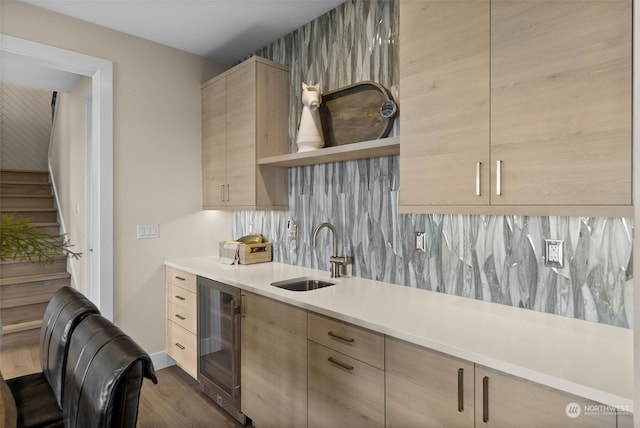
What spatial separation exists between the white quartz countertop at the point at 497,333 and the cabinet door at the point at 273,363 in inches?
3.8

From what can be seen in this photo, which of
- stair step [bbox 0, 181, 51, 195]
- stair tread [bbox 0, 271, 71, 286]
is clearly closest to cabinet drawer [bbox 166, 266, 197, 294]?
stair tread [bbox 0, 271, 71, 286]

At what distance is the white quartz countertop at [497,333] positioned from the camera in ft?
3.32

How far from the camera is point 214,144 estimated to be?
3.08 metres

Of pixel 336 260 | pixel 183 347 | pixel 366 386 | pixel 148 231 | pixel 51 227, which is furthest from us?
pixel 51 227

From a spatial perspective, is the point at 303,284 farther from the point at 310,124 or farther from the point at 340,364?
the point at 310,124

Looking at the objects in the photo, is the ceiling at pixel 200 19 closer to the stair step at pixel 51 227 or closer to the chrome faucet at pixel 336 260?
the chrome faucet at pixel 336 260

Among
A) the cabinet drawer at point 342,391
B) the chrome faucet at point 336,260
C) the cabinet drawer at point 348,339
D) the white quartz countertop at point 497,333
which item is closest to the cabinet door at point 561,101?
the white quartz countertop at point 497,333

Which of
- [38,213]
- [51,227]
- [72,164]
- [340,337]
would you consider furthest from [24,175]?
[340,337]

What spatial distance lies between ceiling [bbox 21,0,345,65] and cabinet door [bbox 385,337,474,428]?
2158mm

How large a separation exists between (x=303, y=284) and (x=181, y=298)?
105 cm

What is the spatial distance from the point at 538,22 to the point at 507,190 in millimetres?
586

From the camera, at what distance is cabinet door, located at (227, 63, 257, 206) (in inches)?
105

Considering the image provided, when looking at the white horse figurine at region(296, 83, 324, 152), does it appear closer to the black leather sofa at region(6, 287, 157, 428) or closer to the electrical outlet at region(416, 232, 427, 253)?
the electrical outlet at region(416, 232, 427, 253)

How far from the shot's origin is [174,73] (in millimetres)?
3104
